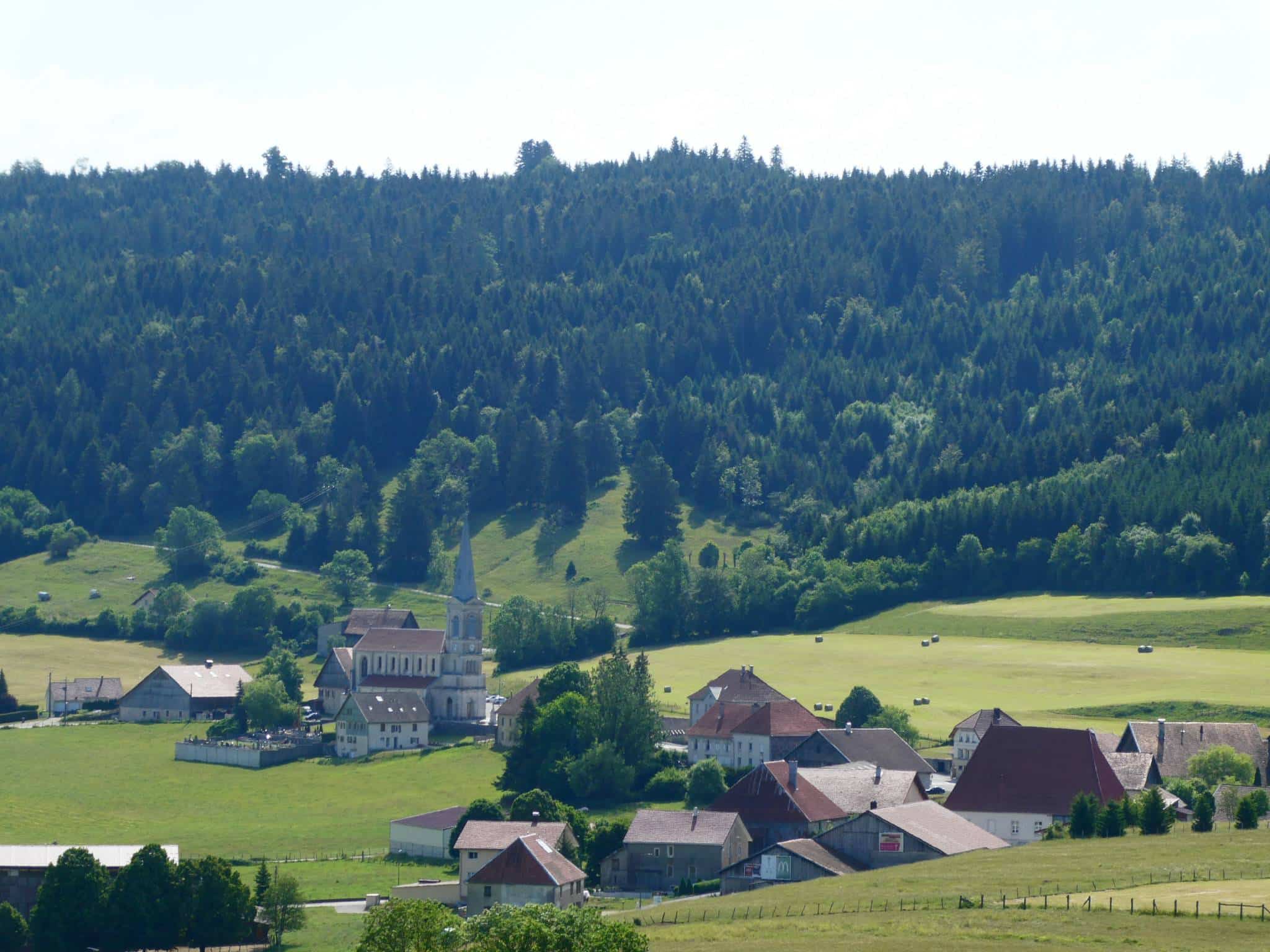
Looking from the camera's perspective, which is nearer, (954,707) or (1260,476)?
(954,707)

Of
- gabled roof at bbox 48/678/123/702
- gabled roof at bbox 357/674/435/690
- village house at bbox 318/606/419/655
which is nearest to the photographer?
gabled roof at bbox 357/674/435/690

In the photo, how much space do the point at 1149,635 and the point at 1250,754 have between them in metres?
41.0

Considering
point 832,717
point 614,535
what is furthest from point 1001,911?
point 614,535

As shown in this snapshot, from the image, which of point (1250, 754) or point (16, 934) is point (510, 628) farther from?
point (16, 934)

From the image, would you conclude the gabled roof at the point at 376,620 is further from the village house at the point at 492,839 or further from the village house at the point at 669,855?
the village house at the point at 669,855

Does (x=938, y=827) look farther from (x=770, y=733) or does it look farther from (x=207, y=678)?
(x=207, y=678)

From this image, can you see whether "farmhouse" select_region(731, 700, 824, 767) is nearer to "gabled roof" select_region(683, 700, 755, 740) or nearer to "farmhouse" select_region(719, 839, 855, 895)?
"gabled roof" select_region(683, 700, 755, 740)

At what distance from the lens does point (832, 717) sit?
119 meters

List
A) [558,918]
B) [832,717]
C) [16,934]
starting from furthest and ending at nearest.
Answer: [832,717] < [16,934] < [558,918]

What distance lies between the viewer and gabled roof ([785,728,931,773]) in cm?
10262

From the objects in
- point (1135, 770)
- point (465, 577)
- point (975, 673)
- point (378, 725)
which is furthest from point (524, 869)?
point (465, 577)

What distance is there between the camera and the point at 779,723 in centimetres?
11156

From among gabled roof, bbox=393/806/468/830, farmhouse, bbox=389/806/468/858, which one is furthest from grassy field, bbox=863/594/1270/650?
farmhouse, bbox=389/806/468/858

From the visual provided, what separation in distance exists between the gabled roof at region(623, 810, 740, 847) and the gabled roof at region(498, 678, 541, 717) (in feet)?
102
